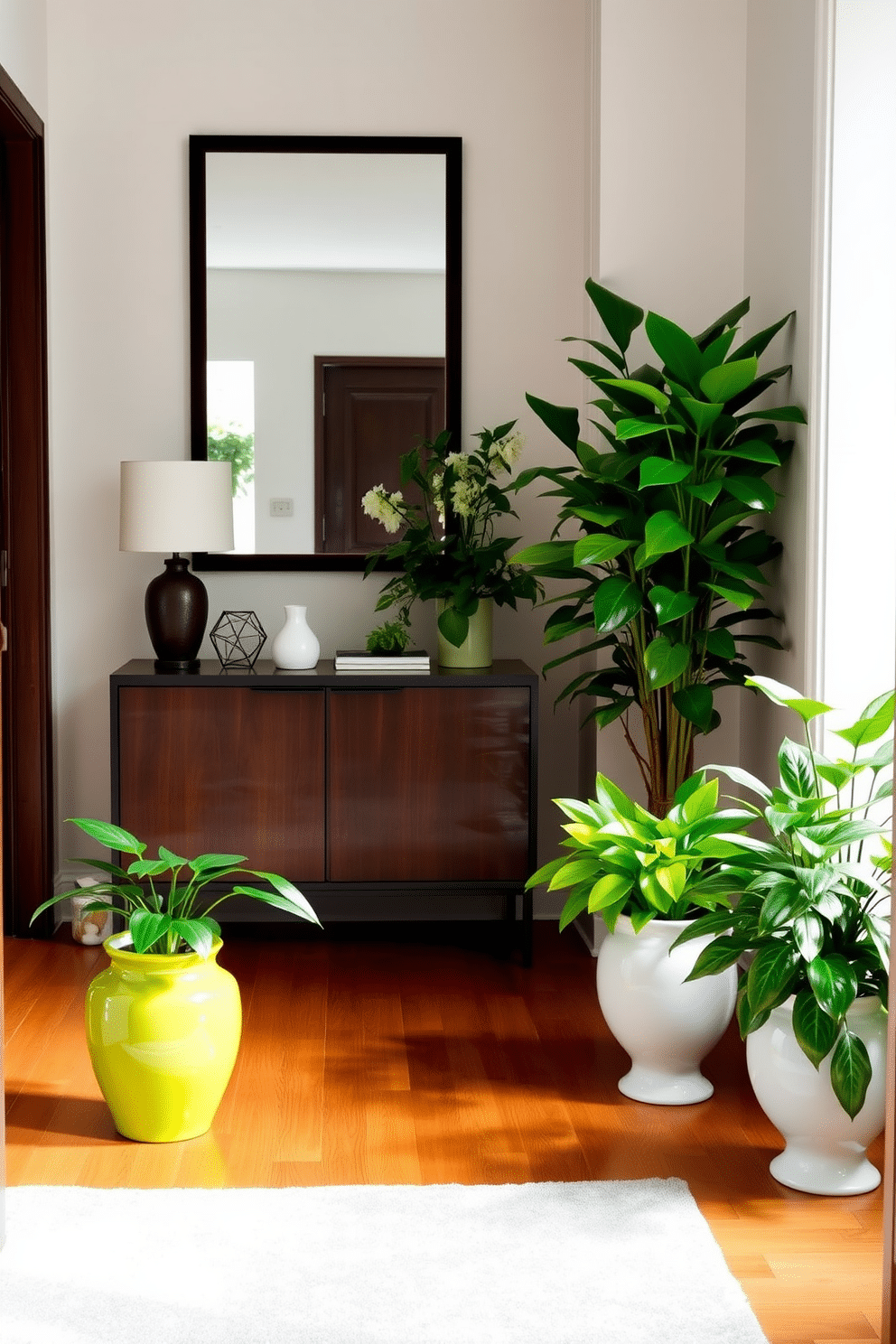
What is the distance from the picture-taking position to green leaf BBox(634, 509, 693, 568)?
107 inches

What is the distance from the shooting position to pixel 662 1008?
2520 millimetres

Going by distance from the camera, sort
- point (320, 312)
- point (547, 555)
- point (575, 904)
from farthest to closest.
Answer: point (320, 312)
point (547, 555)
point (575, 904)

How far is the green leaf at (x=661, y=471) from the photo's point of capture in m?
2.71

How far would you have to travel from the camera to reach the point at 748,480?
112 inches

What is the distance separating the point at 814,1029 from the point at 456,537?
189cm

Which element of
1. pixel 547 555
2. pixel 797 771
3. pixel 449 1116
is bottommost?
pixel 449 1116

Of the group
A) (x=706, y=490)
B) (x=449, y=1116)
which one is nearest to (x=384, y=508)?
(x=706, y=490)

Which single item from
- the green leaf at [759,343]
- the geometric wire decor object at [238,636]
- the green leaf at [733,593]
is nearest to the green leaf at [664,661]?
the green leaf at [733,593]

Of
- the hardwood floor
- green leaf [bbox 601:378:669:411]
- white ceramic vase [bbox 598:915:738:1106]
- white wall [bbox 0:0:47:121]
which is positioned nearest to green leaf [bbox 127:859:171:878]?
the hardwood floor

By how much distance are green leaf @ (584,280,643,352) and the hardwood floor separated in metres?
1.59

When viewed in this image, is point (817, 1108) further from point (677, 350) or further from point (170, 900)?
point (677, 350)

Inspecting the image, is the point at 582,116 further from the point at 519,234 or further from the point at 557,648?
Answer: the point at 557,648

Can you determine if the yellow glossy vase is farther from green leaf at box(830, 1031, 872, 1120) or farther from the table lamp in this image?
the table lamp

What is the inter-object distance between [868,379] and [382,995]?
5.94ft
